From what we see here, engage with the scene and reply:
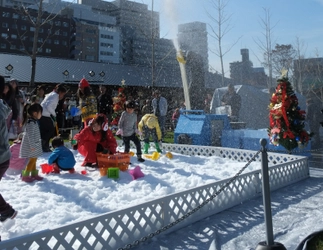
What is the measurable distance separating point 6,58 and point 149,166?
22005mm

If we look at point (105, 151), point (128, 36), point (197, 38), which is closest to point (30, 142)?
point (105, 151)

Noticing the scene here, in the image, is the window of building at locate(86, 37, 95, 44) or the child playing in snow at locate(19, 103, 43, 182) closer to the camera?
the child playing in snow at locate(19, 103, 43, 182)

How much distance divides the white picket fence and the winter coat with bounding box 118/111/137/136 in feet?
10.6

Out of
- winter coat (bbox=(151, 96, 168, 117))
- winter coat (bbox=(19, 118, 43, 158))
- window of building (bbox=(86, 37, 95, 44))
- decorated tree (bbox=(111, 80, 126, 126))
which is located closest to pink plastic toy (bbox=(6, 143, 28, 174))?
winter coat (bbox=(19, 118, 43, 158))

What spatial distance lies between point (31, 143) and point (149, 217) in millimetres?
2937

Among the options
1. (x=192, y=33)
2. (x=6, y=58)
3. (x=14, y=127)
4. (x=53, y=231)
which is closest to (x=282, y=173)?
(x=53, y=231)

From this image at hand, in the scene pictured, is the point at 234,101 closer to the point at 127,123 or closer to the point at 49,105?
the point at 127,123

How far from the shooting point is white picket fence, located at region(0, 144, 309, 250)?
108 inches

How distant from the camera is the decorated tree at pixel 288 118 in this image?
7195 mm

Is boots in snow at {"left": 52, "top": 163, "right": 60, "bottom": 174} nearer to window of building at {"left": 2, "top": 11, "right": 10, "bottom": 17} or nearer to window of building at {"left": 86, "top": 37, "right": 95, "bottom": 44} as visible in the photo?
window of building at {"left": 2, "top": 11, "right": 10, "bottom": 17}

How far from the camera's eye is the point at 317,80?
2769cm

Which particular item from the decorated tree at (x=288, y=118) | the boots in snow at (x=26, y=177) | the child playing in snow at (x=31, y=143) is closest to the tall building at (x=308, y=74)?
the decorated tree at (x=288, y=118)

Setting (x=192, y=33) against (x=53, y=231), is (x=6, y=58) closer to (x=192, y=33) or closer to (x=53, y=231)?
(x=192, y=33)

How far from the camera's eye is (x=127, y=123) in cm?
744
